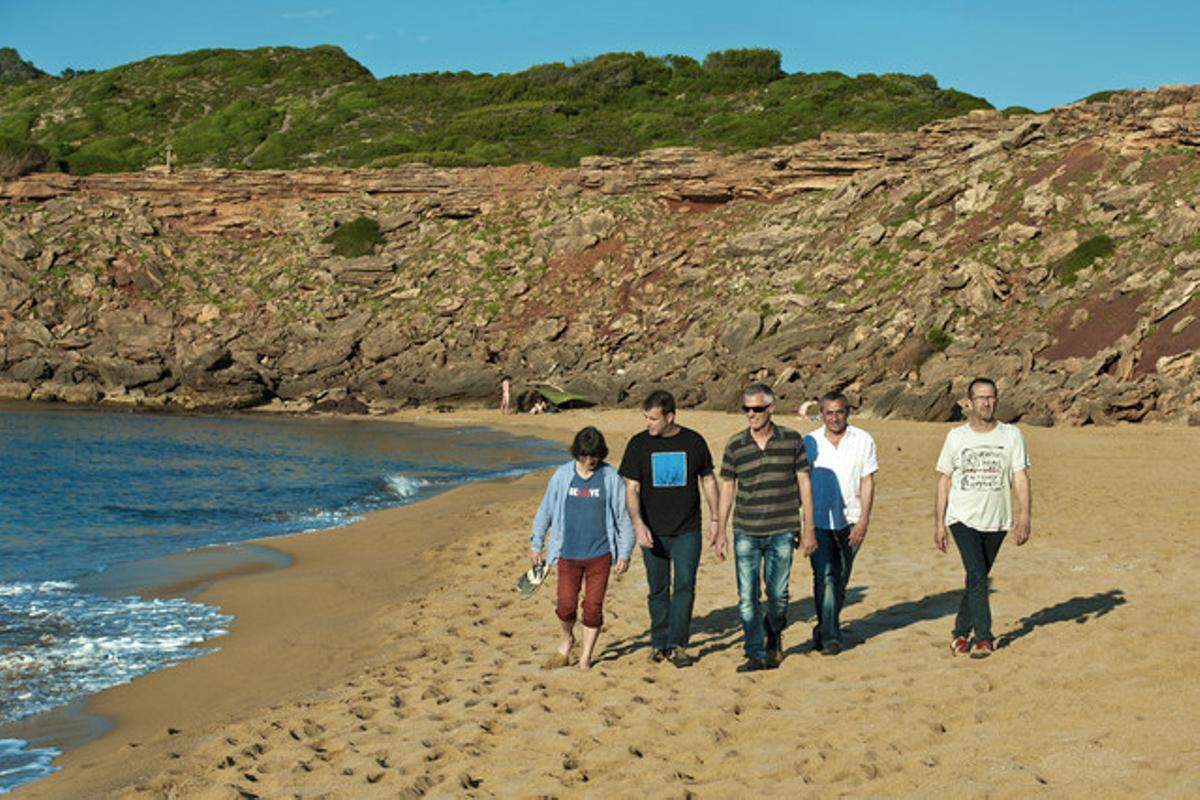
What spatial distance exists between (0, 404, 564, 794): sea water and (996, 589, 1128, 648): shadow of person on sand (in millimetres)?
6602

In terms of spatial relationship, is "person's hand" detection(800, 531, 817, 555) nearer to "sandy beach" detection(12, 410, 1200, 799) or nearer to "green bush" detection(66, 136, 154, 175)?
"sandy beach" detection(12, 410, 1200, 799)

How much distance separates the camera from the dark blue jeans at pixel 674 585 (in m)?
7.71

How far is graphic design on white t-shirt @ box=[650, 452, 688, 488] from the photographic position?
7.62 meters

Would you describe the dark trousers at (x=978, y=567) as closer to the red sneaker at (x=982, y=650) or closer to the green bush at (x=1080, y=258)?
the red sneaker at (x=982, y=650)

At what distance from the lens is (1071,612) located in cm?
883

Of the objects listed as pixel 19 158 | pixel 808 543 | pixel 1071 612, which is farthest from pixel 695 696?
pixel 19 158

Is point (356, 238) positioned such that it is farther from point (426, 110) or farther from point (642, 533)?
point (642, 533)

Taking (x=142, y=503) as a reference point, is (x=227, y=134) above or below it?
above

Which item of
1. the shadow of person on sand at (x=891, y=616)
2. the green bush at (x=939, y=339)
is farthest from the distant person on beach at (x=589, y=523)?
the green bush at (x=939, y=339)

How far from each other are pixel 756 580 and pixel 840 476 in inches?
39.8

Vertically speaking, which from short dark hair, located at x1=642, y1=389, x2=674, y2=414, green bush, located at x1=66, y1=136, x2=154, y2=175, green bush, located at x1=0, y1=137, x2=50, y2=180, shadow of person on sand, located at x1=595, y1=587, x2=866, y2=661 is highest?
green bush, located at x1=66, y1=136, x2=154, y2=175

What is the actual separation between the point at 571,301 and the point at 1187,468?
32016 millimetres

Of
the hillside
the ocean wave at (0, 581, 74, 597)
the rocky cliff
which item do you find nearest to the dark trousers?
the ocean wave at (0, 581, 74, 597)

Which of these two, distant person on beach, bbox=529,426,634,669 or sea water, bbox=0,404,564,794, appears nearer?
distant person on beach, bbox=529,426,634,669
